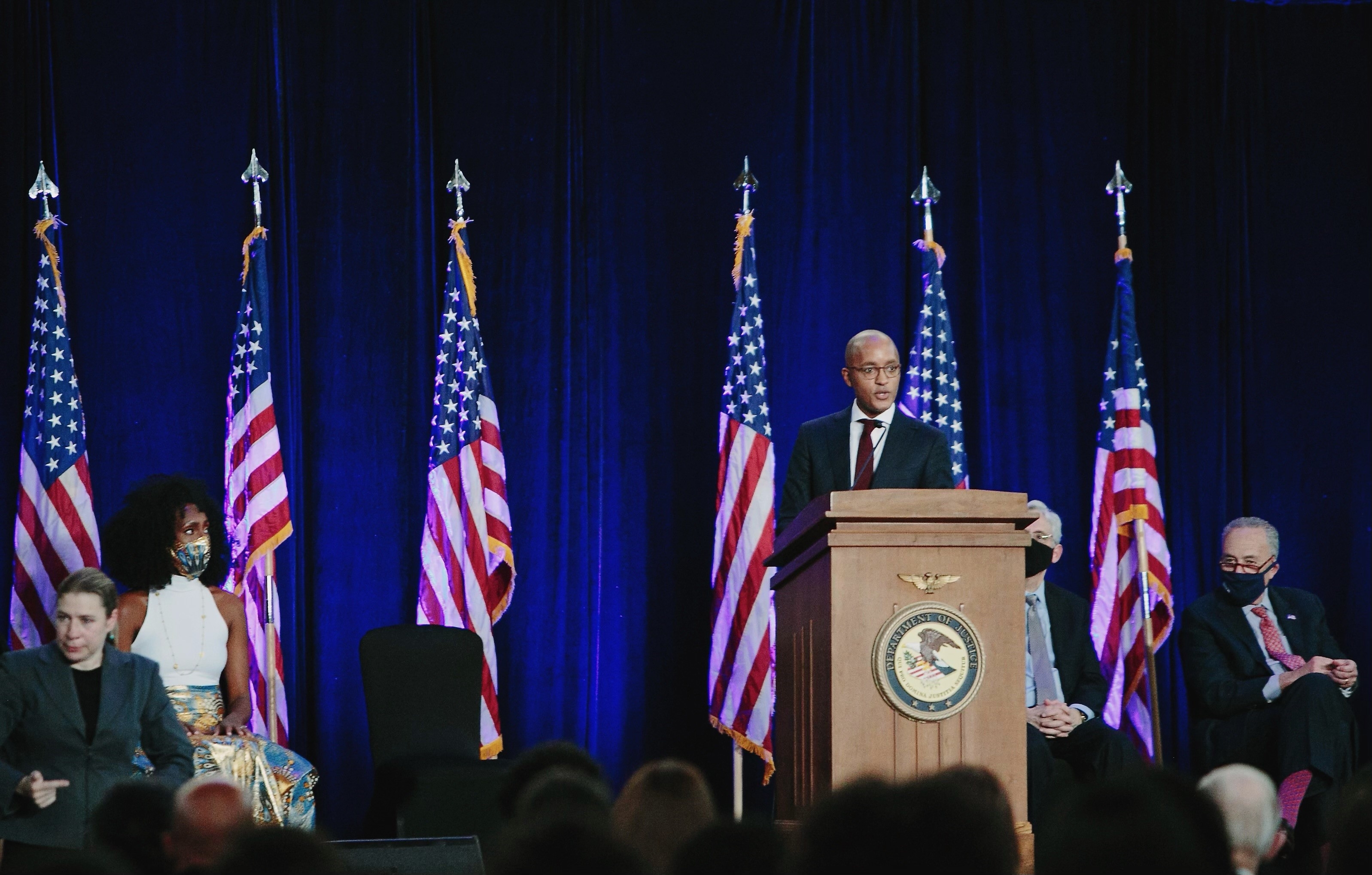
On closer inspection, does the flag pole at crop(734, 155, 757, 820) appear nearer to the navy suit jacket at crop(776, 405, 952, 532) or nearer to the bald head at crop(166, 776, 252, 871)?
the navy suit jacket at crop(776, 405, 952, 532)

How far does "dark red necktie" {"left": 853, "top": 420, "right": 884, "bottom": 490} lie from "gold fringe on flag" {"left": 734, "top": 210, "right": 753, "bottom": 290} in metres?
2.03

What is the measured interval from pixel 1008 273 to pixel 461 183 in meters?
2.73

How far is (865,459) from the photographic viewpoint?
5.23 meters

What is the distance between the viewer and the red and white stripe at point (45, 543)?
650cm

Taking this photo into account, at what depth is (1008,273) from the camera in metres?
7.94

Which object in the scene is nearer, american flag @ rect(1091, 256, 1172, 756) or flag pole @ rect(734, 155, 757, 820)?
flag pole @ rect(734, 155, 757, 820)

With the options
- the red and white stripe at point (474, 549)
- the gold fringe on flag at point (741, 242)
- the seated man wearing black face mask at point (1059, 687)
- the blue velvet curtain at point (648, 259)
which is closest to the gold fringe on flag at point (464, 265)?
the red and white stripe at point (474, 549)

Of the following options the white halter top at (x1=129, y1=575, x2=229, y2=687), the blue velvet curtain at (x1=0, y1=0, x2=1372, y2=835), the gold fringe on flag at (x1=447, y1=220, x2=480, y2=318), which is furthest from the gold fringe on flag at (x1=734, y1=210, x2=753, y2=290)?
the white halter top at (x1=129, y1=575, x2=229, y2=687)

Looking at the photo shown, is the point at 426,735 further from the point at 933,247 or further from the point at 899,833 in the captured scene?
the point at 899,833

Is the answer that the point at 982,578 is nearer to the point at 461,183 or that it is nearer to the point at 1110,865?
the point at 1110,865

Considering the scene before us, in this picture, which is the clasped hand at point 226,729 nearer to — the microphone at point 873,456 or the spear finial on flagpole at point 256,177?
the spear finial on flagpole at point 256,177

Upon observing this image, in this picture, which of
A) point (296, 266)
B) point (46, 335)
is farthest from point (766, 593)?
point (46, 335)

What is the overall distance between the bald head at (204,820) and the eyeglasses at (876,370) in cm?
307

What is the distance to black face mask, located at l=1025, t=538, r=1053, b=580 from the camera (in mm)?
5766
